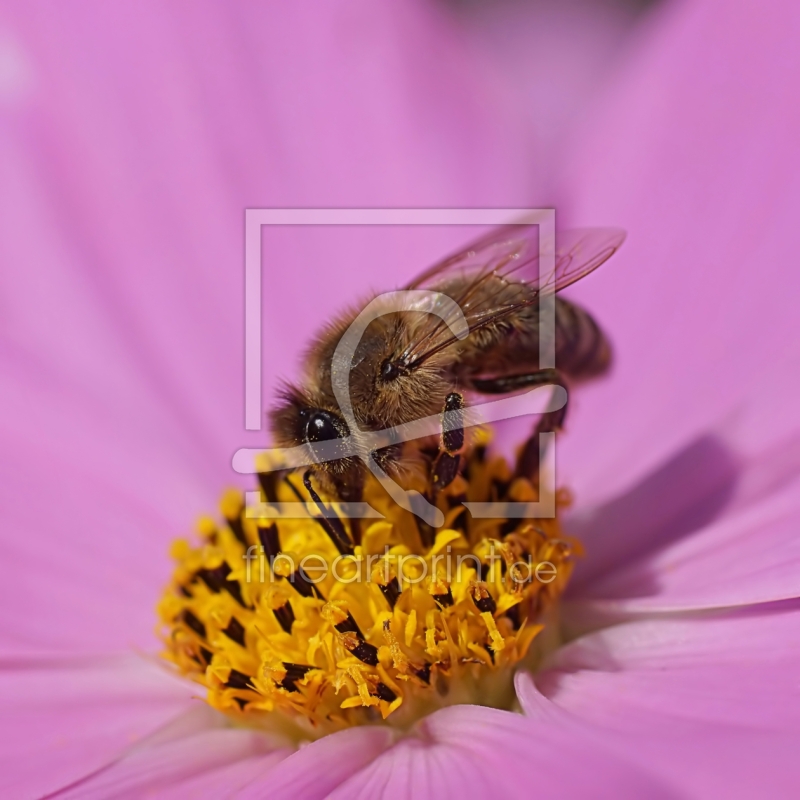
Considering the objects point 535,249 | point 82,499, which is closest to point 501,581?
point 535,249

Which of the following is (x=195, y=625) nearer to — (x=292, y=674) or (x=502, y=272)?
(x=292, y=674)

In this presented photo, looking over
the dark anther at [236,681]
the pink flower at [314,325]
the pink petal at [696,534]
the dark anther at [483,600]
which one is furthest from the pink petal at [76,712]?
the pink petal at [696,534]

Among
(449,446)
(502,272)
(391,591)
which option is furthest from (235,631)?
(502,272)

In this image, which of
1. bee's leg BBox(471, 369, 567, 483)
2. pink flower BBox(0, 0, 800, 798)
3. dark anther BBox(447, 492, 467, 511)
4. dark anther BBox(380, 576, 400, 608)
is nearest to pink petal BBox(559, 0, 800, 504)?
pink flower BBox(0, 0, 800, 798)

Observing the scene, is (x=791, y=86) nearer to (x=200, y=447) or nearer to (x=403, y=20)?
(x=403, y=20)

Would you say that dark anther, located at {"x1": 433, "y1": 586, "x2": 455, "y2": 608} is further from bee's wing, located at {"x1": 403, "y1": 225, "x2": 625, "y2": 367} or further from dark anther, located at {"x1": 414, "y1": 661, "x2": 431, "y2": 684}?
bee's wing, located at {"x1": 403, "y1": 225, "x2": 625, "y2": 367}
